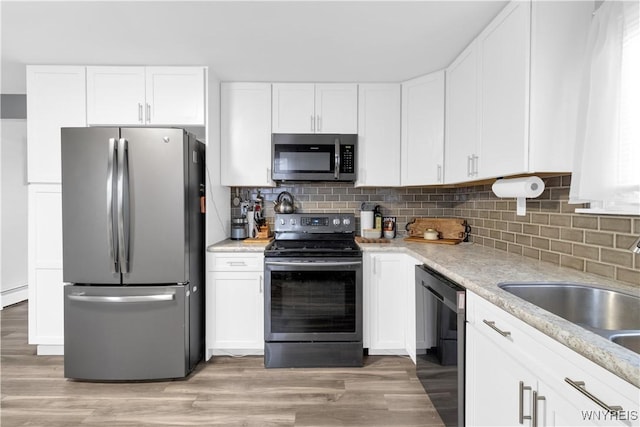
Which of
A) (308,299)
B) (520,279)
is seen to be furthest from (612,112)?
(308,299)

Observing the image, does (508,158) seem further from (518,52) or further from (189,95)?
(189,95)

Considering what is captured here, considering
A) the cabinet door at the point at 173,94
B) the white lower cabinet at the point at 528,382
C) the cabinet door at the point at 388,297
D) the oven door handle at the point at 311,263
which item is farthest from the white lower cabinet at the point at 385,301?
the cabinet door at the point at 173,94

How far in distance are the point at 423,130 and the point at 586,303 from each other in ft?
5.84

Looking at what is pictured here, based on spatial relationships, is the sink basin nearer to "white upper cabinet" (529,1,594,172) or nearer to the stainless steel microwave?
"white upper cabinet" (529,1,594,172)

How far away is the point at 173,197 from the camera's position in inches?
88.4

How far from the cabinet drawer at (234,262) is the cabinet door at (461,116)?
1.65 m

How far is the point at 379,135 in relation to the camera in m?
2.91

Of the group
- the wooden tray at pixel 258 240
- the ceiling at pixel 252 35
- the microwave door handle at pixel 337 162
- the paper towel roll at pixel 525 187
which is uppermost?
the ceiling at pixel 252 35

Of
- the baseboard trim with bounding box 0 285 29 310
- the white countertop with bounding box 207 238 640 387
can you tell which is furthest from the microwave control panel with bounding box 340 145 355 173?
the baseboard trim with bounding box 0 285 29 310

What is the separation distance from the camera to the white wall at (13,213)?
387 cm

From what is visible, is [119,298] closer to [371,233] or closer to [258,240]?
[258,240]

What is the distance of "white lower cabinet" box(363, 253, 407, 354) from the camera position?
259 cm

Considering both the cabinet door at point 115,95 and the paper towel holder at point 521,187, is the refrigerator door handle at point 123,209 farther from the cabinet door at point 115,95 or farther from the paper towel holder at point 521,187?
the paper towel holder at point 521,187

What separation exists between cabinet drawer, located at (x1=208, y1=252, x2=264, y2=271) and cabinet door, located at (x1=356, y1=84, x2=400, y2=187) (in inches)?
44.9
